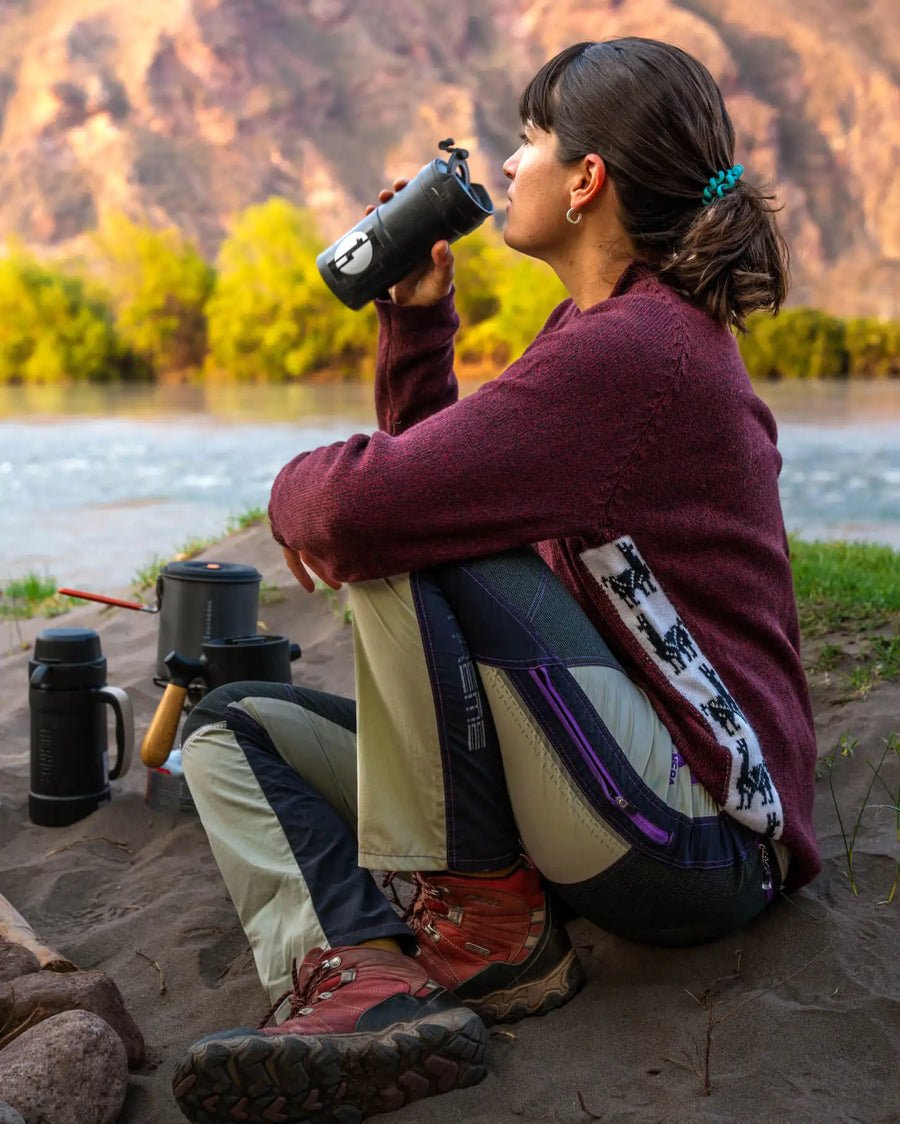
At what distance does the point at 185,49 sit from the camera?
5378 cm

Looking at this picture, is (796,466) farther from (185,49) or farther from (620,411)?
(185,49)

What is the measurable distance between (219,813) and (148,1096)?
349mm

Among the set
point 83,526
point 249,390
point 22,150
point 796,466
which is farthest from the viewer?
point 22,150

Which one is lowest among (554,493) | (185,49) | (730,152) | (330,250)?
(554,493)

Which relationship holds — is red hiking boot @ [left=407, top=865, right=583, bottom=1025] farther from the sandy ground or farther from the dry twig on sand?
the dry twig on sand

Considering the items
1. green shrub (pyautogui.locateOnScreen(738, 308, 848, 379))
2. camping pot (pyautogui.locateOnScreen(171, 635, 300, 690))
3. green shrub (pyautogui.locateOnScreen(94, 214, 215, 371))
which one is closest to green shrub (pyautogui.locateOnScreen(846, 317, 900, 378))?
green shrub (pyautogui.locateOnScreen(738, 308, 848, 379))

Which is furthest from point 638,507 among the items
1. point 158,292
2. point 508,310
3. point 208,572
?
point 158,292

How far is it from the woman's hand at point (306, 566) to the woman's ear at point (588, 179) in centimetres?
57

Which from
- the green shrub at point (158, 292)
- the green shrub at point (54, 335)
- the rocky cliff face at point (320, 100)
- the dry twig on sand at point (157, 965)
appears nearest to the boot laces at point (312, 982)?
the dry twig on sand at point (157, 965)

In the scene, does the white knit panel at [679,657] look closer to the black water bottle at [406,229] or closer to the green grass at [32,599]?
the black water bottle at [406,229]

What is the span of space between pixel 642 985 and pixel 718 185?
1043 mm

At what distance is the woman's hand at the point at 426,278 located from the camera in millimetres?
1698

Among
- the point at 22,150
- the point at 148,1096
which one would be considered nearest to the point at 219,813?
the point at 148,1096

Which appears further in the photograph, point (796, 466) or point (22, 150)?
point (22, 150)
